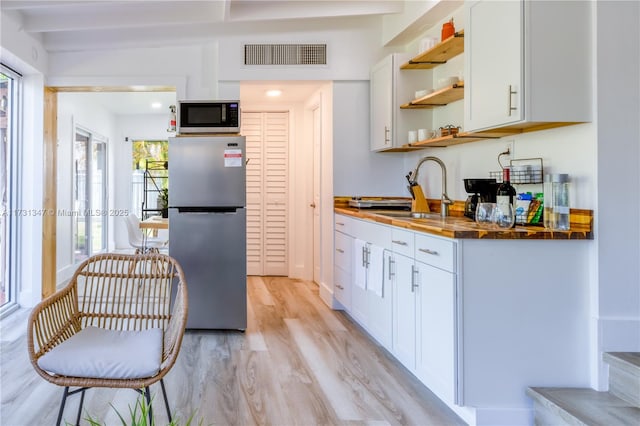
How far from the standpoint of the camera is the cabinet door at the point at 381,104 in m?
3.78

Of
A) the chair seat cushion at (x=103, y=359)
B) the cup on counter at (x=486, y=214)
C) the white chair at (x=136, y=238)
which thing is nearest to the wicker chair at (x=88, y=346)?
the chair seat cushion at (x=103, y=359)

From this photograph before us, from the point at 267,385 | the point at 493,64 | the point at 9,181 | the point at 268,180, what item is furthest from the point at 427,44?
the point at 9,181

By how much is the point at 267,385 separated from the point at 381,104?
2475 millimetres

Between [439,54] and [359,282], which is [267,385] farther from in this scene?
[439,54]

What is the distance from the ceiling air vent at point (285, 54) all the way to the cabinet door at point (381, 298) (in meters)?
2.00

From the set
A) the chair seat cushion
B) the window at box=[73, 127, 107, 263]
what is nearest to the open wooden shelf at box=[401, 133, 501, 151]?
the chair seat cushion

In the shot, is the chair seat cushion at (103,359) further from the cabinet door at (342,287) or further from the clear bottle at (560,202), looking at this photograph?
the cabinet door at (342,287)

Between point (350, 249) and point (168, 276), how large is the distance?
5.98ft

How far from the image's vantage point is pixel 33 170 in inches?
164

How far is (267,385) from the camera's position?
2.58m

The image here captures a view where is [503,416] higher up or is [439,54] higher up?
[439,54]

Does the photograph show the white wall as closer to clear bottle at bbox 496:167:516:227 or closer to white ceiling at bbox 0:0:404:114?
clear bottle at bbox 496:167:516:227

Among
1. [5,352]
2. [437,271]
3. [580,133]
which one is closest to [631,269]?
[580,133]

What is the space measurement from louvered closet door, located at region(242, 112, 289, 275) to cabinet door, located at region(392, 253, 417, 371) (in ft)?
10.2
